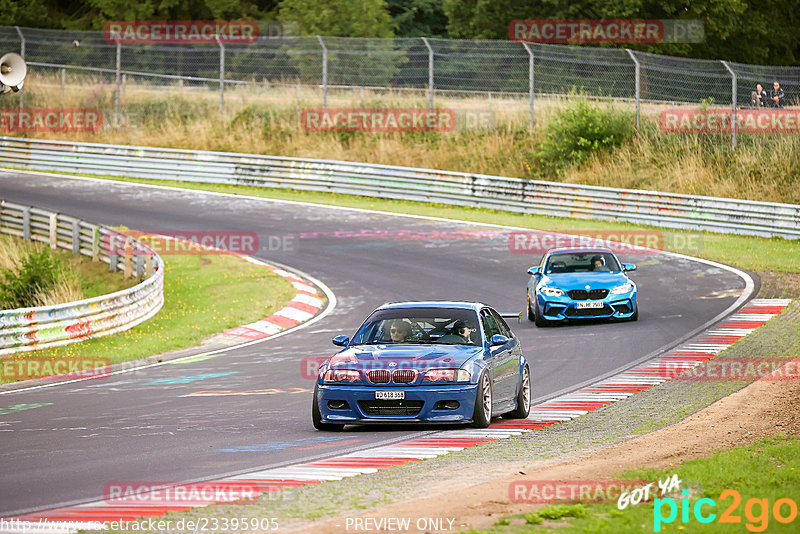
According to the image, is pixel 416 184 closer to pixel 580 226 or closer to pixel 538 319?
pixel 580 226

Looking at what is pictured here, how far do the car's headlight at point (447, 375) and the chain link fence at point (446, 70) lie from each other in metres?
23.4

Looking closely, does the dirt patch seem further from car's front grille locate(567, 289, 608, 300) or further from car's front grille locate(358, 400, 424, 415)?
car's front grille locate(567, 289, 608, 300)

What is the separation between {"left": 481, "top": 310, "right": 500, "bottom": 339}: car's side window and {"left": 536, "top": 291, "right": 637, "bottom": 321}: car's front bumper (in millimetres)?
6954

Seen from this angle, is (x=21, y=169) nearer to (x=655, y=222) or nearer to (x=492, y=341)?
(x=655, y=222)

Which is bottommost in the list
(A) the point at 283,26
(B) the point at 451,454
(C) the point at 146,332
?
(C) the point at 146,332

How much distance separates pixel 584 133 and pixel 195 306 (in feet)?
58.7

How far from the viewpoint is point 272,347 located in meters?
18.5

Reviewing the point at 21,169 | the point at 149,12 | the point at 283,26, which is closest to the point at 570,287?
the point at 21,169

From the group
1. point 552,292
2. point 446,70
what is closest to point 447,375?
point 552,292

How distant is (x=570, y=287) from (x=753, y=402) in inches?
319

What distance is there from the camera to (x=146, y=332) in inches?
797
